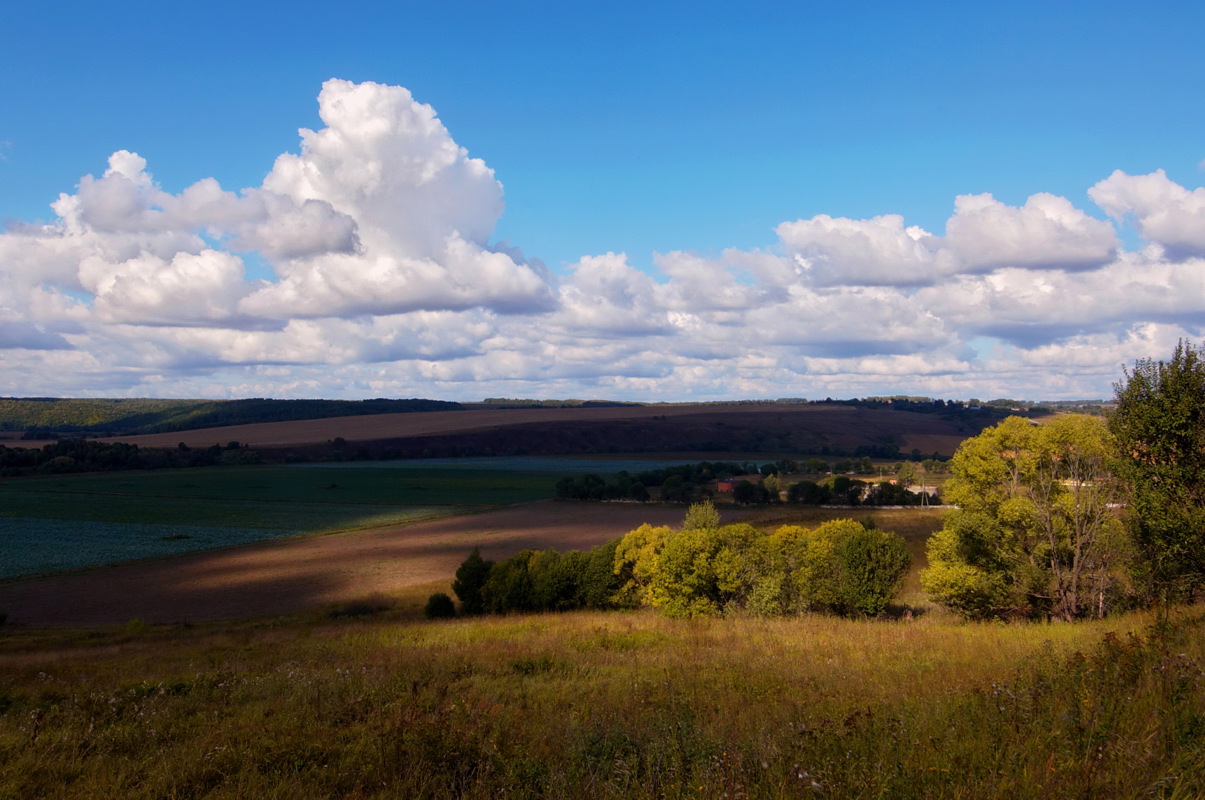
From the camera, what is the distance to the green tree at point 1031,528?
2722 cm

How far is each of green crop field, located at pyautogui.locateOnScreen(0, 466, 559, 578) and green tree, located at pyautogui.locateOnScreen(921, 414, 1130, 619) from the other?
6610 cm

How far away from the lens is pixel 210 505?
309 ft

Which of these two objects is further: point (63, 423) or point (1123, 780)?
point (63, 423)

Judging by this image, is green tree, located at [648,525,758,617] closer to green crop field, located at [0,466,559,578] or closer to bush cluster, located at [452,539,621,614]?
bush cluster, located at [452,539,621,614]

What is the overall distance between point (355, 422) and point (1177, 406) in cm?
17736

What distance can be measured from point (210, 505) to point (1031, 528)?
97.0 meters

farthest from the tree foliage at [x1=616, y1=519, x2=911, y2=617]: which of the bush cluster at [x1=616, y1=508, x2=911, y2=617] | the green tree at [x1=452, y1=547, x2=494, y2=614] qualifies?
the green tree at [x1=452, y1=547, x2=494, y2=614]

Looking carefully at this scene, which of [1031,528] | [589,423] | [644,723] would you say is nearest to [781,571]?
[1031,528]

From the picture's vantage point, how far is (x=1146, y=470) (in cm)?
1894

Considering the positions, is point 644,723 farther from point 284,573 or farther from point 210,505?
point 210,505

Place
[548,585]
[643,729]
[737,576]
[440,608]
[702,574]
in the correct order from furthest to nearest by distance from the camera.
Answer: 1. [440,608]
2. [548,585]
3. [702,574]
4. [737,576]
5. [643,729]

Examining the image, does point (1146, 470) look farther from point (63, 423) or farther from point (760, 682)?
point (63, 423)

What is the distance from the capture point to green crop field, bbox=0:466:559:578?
67.3 metres

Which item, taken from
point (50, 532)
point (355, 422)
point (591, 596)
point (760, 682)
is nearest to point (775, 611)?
point (591, 596)
